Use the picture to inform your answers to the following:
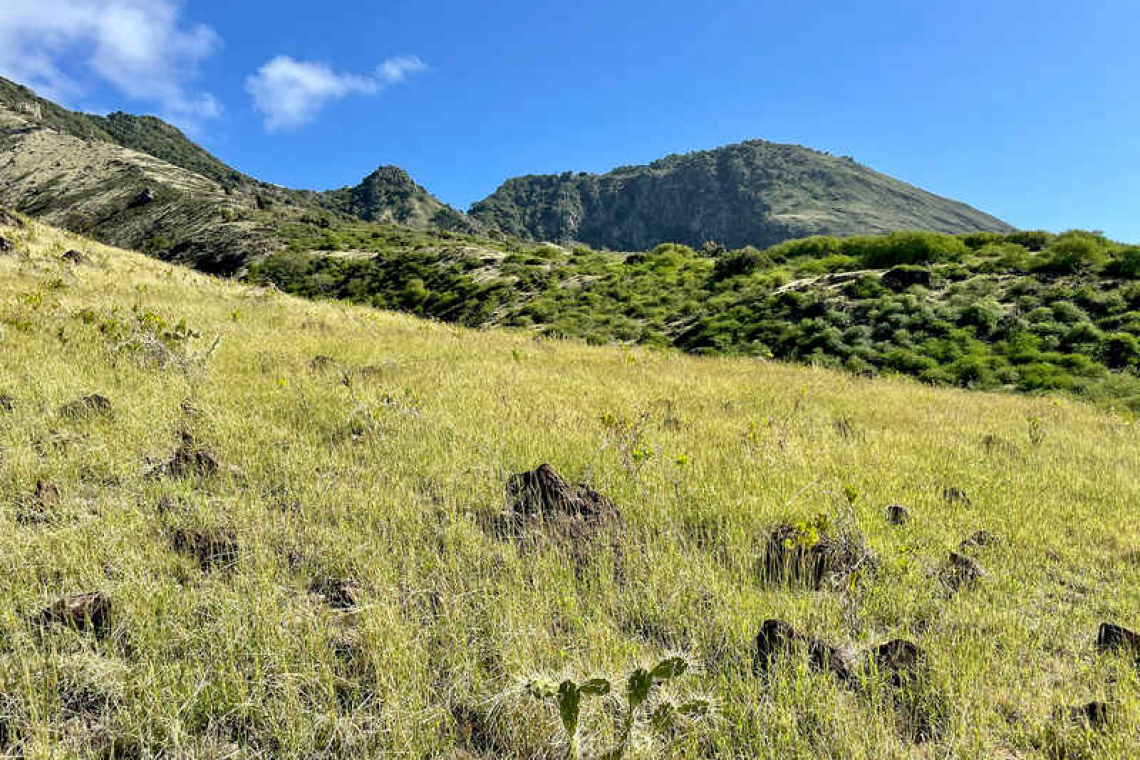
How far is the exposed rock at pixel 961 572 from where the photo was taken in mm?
3475

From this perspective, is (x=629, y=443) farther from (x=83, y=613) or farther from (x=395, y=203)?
(x=395, y=203)

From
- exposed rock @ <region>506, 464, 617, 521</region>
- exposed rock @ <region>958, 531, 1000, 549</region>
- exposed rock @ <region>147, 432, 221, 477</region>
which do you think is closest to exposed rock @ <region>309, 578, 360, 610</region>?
exposed rock @ <region>506, 464, 617, 521</region>

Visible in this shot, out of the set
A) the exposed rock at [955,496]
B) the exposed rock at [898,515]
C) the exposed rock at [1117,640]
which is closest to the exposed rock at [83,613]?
the exposed rock at [1117,640]

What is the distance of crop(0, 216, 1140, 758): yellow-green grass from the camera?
2145 mm

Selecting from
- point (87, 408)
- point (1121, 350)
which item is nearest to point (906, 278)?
point (1121, 350)

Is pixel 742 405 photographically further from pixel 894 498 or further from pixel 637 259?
pixel 637 259

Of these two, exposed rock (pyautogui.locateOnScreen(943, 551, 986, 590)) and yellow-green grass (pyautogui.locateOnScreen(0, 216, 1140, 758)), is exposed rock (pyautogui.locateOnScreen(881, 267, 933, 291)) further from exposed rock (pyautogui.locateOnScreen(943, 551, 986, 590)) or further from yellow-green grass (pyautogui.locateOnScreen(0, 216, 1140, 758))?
exposed rock (pyautogui.locateOnScreen(943, 551, 986, 590))

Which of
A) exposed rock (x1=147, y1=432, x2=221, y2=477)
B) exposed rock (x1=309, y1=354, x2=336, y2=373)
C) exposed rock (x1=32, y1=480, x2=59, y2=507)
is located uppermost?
exposed rock (x1=309, y1=354, x2=336, y2=373)

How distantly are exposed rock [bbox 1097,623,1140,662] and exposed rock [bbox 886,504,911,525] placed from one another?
1.53 meters

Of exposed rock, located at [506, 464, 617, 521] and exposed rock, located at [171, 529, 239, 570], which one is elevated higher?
exposed rock, located at [506, 464, 617, 521]

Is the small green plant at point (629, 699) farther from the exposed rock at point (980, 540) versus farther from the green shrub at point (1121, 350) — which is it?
the green shrub at point (1121, 350)

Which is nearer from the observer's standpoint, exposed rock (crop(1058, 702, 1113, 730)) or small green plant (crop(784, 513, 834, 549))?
exposed rock (crop(1058, 702, 1113, 730))

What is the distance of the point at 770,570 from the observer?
351 cm

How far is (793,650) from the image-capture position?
256 centimetres
